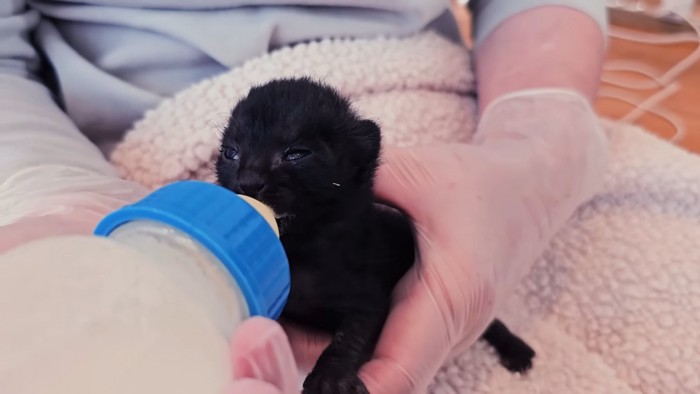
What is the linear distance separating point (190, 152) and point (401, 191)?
0.94 feet

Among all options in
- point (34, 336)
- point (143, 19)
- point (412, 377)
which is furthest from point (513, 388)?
point (143, 19)

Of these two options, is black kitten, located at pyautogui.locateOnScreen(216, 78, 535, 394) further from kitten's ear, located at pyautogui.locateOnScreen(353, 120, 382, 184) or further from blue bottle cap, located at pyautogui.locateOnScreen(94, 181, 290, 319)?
blue bottle cap, located at pyautogui.locateOnScreen(94, 181, 290, 319)

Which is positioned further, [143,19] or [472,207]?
[143,19]

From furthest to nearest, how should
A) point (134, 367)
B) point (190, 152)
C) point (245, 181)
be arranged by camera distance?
point (190, 152) < point (245, 181) < point (134, 367)

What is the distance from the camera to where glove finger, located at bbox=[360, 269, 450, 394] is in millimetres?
620

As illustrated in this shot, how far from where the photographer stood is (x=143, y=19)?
3.14ft

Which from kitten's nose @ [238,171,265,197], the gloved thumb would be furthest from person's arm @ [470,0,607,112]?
kitten's nose @ [238,171,265,197]

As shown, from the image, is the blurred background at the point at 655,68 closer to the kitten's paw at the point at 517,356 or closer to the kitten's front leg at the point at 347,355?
the kitten's paw at the point at 517,356

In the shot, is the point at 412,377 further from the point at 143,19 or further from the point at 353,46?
the point at 143,19

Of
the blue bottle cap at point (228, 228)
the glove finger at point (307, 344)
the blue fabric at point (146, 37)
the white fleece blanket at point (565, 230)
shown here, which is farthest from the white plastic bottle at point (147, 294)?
the blue fabric at point (146, 37)

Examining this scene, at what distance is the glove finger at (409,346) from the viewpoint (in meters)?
0.62

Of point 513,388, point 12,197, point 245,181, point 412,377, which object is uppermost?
point 245,181

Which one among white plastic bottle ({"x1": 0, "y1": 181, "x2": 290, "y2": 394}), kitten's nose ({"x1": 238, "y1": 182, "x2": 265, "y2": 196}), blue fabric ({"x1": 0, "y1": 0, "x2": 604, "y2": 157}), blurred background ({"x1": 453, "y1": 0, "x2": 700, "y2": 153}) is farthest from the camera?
blurred background ({"x1": 453, "y1": 0, "x2": 700, "y2": 153})

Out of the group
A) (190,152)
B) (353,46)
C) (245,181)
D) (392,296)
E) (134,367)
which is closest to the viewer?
(134,367)
